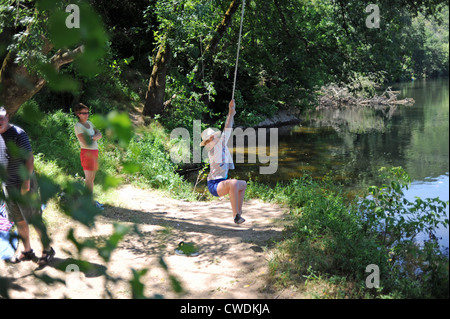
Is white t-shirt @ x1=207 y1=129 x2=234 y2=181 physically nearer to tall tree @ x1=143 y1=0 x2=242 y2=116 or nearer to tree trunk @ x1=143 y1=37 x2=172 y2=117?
tall tree @ x1=143 y1=0 x2=242 y2=116

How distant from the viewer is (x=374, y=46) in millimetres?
10242

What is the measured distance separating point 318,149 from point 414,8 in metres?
7.35

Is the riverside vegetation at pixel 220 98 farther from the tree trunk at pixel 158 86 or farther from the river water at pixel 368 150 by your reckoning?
the river water at pixel 368 150

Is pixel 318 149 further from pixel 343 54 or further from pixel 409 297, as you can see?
pixel 409 297

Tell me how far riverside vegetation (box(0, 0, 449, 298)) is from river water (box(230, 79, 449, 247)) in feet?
3.51

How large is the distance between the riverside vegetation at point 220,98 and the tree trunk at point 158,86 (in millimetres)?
54

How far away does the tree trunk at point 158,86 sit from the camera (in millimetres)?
13891

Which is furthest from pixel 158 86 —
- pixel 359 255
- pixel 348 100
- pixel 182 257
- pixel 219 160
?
pixel 348 100

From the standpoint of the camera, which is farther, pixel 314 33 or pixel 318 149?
pixel 318 149

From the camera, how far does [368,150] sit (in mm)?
16031

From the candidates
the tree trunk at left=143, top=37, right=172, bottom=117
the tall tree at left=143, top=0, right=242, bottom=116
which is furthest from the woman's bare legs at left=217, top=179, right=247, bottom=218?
the tree trunk at left=143, top=37, right=172, bottom=117
